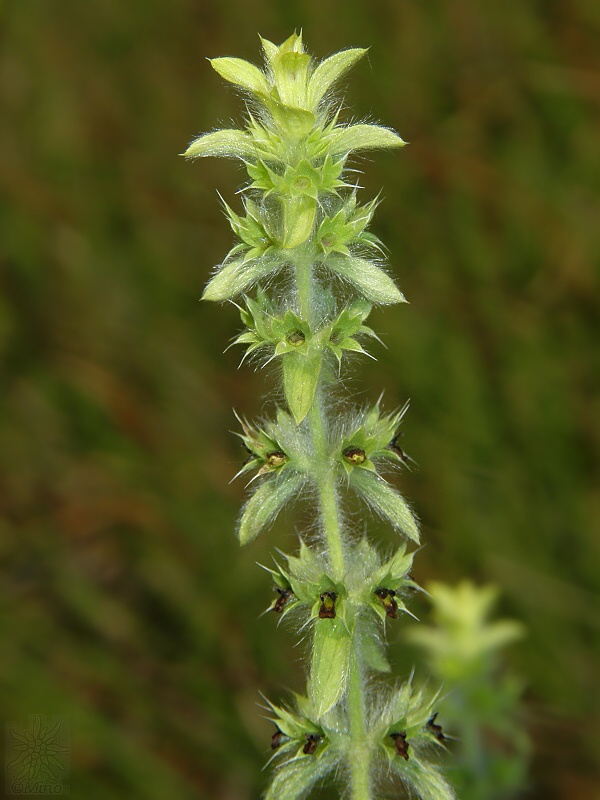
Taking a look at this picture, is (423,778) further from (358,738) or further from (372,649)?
(372,649)

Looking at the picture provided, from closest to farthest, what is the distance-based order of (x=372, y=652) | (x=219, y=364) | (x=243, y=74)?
(x=243, y=74), (x=372, y=652), (x=219, y=364)

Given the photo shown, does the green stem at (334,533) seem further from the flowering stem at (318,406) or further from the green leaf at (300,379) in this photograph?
the green leaf at (300,379)

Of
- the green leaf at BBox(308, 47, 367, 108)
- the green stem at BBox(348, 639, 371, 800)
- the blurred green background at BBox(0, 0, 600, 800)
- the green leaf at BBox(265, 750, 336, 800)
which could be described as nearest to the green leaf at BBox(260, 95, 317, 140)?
the green leaf at BBox(308, 47, 367, 108)

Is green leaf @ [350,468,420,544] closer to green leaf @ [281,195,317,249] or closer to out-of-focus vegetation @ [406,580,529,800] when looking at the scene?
green leaf @ [281,195,317,249]

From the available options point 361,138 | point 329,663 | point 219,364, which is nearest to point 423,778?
point 329,663

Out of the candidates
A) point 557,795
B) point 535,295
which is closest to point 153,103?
point 535,295

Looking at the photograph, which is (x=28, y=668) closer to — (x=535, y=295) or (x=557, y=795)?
(x=557, y=795)

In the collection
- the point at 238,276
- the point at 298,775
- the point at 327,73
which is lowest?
the point at 298,775
